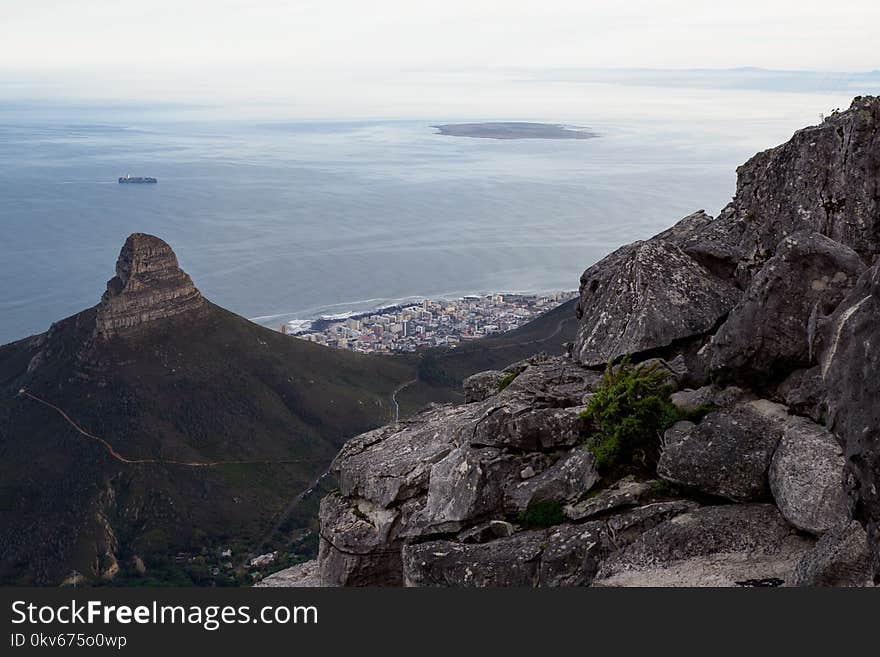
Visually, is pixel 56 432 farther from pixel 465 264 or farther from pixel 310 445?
pixel 465 264

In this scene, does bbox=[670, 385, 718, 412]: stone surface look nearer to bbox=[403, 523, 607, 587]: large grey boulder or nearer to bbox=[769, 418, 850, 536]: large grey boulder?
bbox=[769, 418, 850, 536]: large grey boulder

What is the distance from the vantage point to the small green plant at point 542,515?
1520cm

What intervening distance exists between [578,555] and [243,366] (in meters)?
67.6

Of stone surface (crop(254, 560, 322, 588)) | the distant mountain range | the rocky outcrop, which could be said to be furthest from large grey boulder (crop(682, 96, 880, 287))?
the distant mountain range

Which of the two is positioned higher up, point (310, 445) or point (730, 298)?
point (730, 298)

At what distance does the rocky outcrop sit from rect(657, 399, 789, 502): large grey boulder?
3cm

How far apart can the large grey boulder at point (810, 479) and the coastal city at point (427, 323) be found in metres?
88.4

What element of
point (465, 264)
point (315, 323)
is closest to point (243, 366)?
point (315, 323)

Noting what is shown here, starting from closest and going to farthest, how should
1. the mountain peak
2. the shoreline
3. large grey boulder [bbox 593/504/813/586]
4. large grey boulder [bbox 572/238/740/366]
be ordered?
large grey boulder [bbox 593/504/813/586] → large grey boulder [bbox 572/238/740/366] → the mountain peak → the shoreline

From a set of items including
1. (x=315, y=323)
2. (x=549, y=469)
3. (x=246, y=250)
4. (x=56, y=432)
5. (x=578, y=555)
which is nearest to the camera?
(x=578, y=555)

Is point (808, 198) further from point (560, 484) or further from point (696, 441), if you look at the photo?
point (560, 484)

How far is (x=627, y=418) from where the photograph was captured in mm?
15633

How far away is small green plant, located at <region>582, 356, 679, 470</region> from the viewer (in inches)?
613

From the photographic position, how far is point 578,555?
46.5 ft
